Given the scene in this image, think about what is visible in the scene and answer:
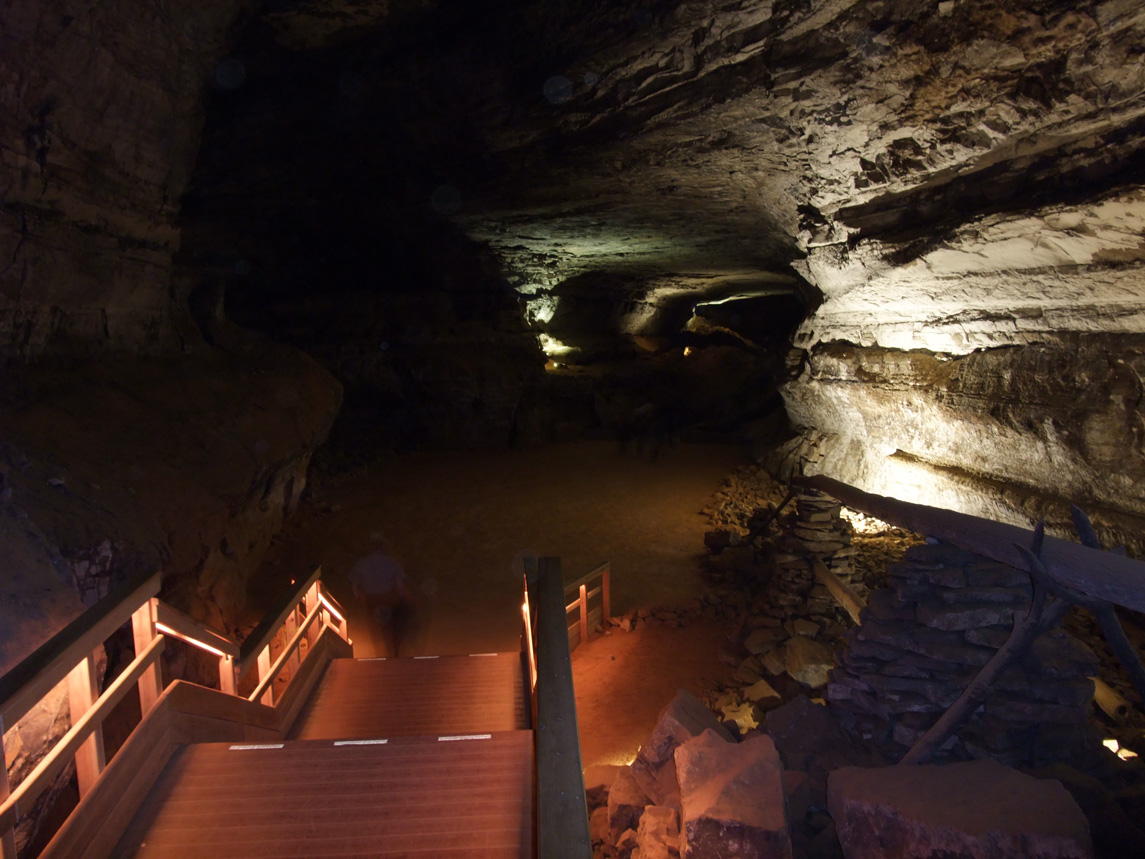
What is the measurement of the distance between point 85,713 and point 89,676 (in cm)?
15

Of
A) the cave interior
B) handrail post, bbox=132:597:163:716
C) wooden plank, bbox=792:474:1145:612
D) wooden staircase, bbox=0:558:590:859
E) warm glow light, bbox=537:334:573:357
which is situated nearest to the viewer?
wooden staircase, bbox=0:558:590:859

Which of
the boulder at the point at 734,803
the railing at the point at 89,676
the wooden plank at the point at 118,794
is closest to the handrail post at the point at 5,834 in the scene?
the railing at the point at 89,676

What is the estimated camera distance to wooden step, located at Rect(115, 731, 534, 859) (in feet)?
8.42

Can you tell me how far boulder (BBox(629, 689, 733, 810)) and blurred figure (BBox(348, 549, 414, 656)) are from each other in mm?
4645

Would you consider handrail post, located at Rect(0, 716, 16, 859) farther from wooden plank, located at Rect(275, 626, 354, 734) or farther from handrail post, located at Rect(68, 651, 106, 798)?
wooden plank, located at Rect(275, 626, 354, 734)

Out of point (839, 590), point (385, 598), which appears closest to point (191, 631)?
point (385, 598)

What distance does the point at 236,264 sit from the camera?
1427 centimetres

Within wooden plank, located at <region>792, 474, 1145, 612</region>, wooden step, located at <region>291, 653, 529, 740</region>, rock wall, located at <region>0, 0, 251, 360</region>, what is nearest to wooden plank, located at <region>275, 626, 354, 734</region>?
wooden step, located at <region>291, 653, 529, 740</region>

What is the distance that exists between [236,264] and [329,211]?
3572mm

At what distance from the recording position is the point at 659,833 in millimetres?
3484

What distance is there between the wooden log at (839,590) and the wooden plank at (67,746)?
18.1 feet

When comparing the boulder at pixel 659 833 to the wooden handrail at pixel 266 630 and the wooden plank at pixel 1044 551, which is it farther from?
the wooden handrail at pixel 266 630

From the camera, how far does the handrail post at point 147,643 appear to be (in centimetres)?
A: 309

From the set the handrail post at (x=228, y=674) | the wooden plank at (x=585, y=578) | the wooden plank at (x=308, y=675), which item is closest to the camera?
the handrail post at (x=228, y=674)
